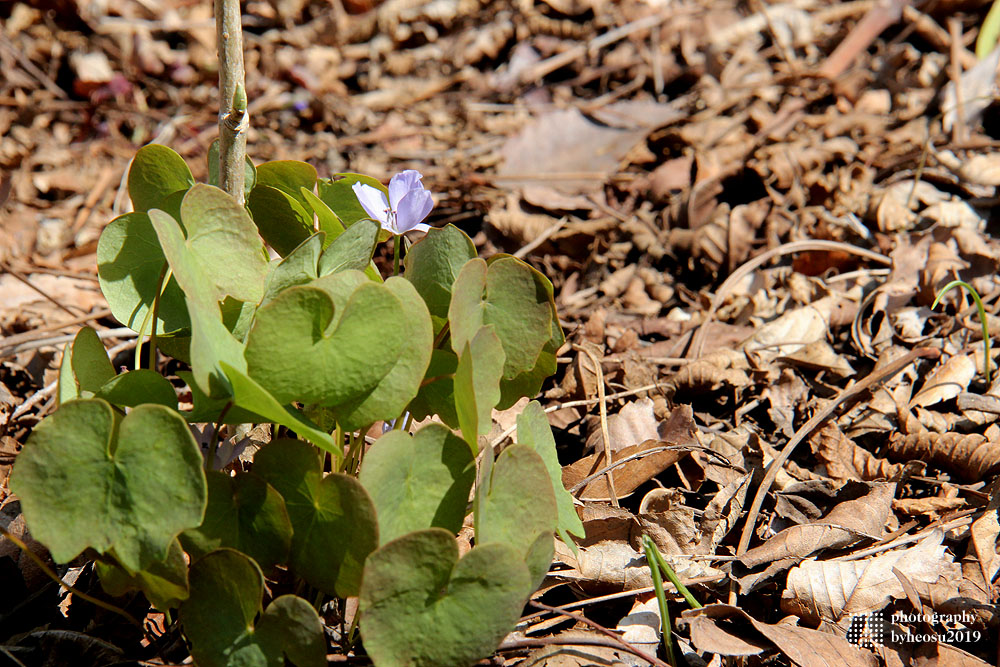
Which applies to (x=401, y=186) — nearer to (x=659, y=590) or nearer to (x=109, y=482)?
(x=109, y=482)

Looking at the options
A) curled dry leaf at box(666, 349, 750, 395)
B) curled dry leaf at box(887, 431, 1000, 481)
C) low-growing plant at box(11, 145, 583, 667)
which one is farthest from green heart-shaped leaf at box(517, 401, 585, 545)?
curled dry leaf at box(887, 431, 1000, 481)

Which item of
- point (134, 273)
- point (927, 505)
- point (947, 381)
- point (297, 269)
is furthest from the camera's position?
point (947, 381)

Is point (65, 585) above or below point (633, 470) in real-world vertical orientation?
above

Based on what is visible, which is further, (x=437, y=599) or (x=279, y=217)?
(x=279, y=217)

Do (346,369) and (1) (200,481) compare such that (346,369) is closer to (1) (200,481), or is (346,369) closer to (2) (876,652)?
(1) (200,481)

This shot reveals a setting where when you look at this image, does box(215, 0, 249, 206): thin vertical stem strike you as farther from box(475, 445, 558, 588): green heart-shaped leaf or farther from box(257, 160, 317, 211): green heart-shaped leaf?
box(475, 445, 558, 588): green heart-shaped leaf

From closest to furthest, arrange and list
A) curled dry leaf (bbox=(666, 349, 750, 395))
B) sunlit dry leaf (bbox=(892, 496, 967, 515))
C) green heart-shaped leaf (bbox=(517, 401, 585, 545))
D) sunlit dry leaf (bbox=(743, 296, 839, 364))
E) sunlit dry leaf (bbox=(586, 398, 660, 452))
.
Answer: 1. green heart-shaped leaf (bbox=(517, 401, 585, 545))
2. sunlit dry leaf (bbox=(892, 496, 967, 515))
3. sunlit dry leaf (bbox=(586, 398, 660, 452))
4. curled dry leaf (bbox=(666, 349, 750, 395))
5. sunlit dry leaf (bbox=(743, 296, 839, 364))

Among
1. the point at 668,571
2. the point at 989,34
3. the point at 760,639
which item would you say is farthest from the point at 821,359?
the point at 989,34
